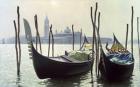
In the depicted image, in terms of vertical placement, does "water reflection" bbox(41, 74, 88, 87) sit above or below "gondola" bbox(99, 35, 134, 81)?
below

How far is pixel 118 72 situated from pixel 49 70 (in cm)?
392

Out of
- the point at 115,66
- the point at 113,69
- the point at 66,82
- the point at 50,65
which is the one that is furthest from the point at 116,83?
the point at 50,65

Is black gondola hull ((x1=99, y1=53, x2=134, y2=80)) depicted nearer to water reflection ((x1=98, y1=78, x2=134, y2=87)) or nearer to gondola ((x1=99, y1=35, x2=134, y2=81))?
gondola ((x1=99, y1=35, x2=134, y2=81))

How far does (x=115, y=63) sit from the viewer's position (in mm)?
24500

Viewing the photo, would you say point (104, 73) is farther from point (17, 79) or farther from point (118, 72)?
point (17, 79)

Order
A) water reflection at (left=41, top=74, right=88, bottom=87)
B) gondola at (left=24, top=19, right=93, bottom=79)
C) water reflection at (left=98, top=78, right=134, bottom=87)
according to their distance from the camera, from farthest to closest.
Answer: water reflection at (left=41, top=74, right=88, bottom=87), water reflection at (left=98, top=78, right=134, bottom=87), gondola at (left=24, top=19, right=93, bottom=79)

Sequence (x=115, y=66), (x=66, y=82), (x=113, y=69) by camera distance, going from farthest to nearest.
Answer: (x=66, y=82) < (x=113, y=69) < (x=115, y=66)

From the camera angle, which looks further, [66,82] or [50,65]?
[66,82]

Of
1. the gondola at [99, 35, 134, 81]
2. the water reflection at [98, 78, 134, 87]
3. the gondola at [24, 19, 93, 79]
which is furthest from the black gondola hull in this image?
the gondola at [24, 19, 93, 79]

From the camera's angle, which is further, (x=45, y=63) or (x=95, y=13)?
(x=95, y=13)

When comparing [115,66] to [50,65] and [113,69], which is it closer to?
[113,69]

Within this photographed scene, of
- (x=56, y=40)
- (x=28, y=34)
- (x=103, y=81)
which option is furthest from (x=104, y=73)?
(x=56, y=40)

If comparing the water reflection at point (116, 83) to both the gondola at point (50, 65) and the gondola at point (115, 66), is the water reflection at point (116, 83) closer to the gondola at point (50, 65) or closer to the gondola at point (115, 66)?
the gondola at point (115, 66)

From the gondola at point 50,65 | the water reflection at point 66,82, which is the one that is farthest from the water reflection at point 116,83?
the gondola at point 50,65
